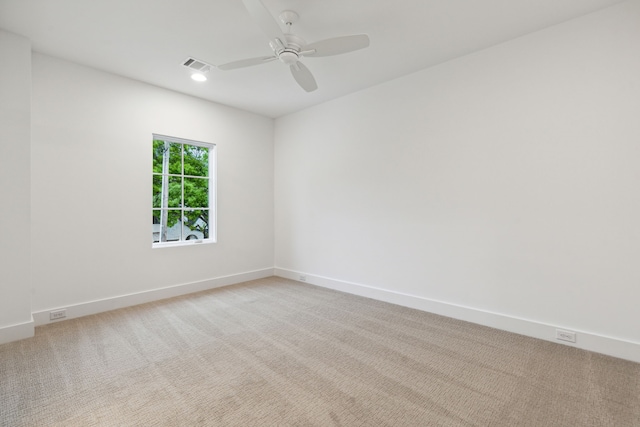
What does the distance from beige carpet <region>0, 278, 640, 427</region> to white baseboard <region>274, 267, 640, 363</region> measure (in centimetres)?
13

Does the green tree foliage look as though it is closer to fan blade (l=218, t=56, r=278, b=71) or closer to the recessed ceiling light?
the recessed ceiling light

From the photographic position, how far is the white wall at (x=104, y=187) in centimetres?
319

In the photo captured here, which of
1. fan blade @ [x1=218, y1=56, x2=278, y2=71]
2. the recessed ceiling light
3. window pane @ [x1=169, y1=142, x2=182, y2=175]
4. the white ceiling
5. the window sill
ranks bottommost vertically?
the window sill

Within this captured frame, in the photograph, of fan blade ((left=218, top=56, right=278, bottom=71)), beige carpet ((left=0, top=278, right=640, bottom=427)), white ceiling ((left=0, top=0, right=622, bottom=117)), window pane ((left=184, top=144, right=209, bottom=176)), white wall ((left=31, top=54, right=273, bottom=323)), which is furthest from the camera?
window pane ((left=184, top=144, right=209, bottom=176))

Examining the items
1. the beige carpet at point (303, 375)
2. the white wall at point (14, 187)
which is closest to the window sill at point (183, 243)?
the beige carpet at point (303, 375)

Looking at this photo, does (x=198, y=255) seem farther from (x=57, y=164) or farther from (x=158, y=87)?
(x=158, y=87)

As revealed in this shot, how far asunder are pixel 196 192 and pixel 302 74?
2.68 metres

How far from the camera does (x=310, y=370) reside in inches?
90.5

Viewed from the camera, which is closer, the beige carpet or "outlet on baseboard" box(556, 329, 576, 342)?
the beige carpet

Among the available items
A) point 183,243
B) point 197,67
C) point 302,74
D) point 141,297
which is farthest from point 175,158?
point 302,74

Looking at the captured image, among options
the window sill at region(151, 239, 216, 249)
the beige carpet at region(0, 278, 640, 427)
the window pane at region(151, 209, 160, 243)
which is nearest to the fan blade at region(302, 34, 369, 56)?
the beige carpet at region(0, 278, 640, 427)

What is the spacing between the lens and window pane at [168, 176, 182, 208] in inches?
170

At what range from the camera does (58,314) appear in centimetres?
324

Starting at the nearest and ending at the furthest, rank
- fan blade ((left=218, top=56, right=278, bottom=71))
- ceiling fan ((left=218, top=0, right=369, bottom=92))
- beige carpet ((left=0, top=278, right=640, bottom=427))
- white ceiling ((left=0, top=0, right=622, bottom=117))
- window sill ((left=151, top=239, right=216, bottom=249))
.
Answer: beige carpet ((left=0, top=278, right=640, bottom=427)), ceiling fan ((left=218, top=0, right=369, bottom=92)), white ceiling ((left=0, top=0, right=622, bottom=117)), fan blade ((left=218, top=56, right=278, bottom=71)), window sill ((left=151, top=239, right=216, bottom=249))
